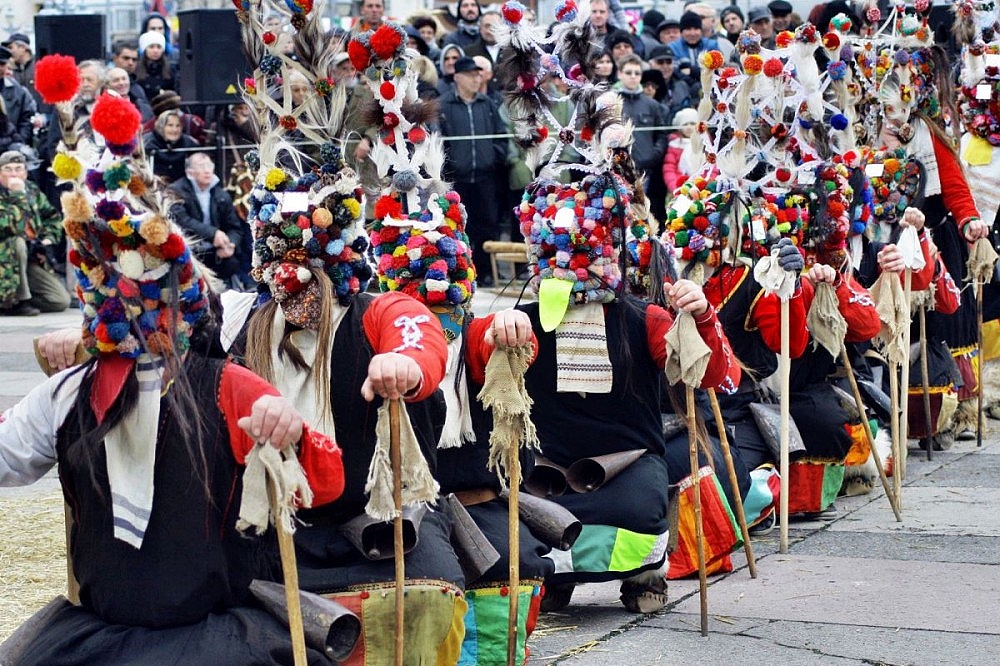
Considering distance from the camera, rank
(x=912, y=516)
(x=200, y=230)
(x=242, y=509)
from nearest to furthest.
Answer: (x=242, y=509) < (x=912, y=516) < (x=200, y=230)

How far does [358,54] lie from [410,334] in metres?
1.35

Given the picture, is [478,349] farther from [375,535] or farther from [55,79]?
[55,79]

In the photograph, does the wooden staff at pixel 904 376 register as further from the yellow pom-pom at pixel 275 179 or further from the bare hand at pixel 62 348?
the bare hand at pixel 62 348

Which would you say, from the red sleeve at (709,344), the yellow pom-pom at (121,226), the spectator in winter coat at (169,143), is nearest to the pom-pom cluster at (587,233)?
the red sleeve at (709,344)

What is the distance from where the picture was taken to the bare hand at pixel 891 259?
7844 millimetres

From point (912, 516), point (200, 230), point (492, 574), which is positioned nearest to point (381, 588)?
point (492, 574)

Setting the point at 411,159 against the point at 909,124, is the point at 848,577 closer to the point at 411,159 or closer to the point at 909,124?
the point at 411,159

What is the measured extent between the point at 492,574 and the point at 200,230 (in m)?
7.72

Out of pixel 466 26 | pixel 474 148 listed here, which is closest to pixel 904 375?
pixel 474 148

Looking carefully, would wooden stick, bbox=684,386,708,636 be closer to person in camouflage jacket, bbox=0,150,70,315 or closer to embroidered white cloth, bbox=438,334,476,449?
embroidered white cloth, bbox=438,334,476,449

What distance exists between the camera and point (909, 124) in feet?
31.2

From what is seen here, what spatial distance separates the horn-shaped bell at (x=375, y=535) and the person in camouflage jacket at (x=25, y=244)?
32.0 feet

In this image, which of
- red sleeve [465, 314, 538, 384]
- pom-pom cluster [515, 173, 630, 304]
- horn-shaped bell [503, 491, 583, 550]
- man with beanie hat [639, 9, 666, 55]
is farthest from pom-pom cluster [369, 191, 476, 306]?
man with beanie hat [639, 9, 666, 55]

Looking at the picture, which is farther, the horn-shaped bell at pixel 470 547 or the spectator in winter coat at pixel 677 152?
the spectator in winter coat at pixel 677 152
